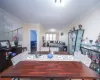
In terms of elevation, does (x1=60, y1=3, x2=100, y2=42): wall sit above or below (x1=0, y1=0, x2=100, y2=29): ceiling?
below

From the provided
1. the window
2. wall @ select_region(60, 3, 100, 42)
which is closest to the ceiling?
wall @ select_region(60, 3, 100, 42)

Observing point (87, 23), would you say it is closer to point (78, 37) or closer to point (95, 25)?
point (95, 25)

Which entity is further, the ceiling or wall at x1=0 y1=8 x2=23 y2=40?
wall at x1=0 y1=8 x2=23 y2=40

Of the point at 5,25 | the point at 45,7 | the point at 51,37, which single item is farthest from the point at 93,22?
the point at 51,37

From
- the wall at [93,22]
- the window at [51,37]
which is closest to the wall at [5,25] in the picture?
the wall at [93,22]

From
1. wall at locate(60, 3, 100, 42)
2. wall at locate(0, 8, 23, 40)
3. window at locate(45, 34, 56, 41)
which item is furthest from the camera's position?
window at locate(45, 34, 56, 41)

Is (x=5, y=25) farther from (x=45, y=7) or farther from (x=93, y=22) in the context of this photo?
(x=93, y=22)

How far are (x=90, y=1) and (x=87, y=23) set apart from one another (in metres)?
1.03

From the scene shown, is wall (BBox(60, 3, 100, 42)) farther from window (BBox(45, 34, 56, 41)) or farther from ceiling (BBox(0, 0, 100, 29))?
window (BBox(45, 34, 56, 41))

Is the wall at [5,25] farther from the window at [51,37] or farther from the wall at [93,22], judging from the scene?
the window at [51,37]

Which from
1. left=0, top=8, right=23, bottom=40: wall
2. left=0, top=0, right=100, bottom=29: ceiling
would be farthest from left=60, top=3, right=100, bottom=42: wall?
left=0, top=8, right=23, bottom=40: wall

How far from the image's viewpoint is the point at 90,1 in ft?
9.39

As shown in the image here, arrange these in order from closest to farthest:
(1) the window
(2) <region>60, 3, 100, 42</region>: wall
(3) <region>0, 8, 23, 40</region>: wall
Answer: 1. (2) <region>60, 3, 100, 42</region>: wall
2. (3) <region>0, 8, 23, 40</region>: wall
3. (1) the window

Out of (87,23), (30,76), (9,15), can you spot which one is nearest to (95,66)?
(87,23)
